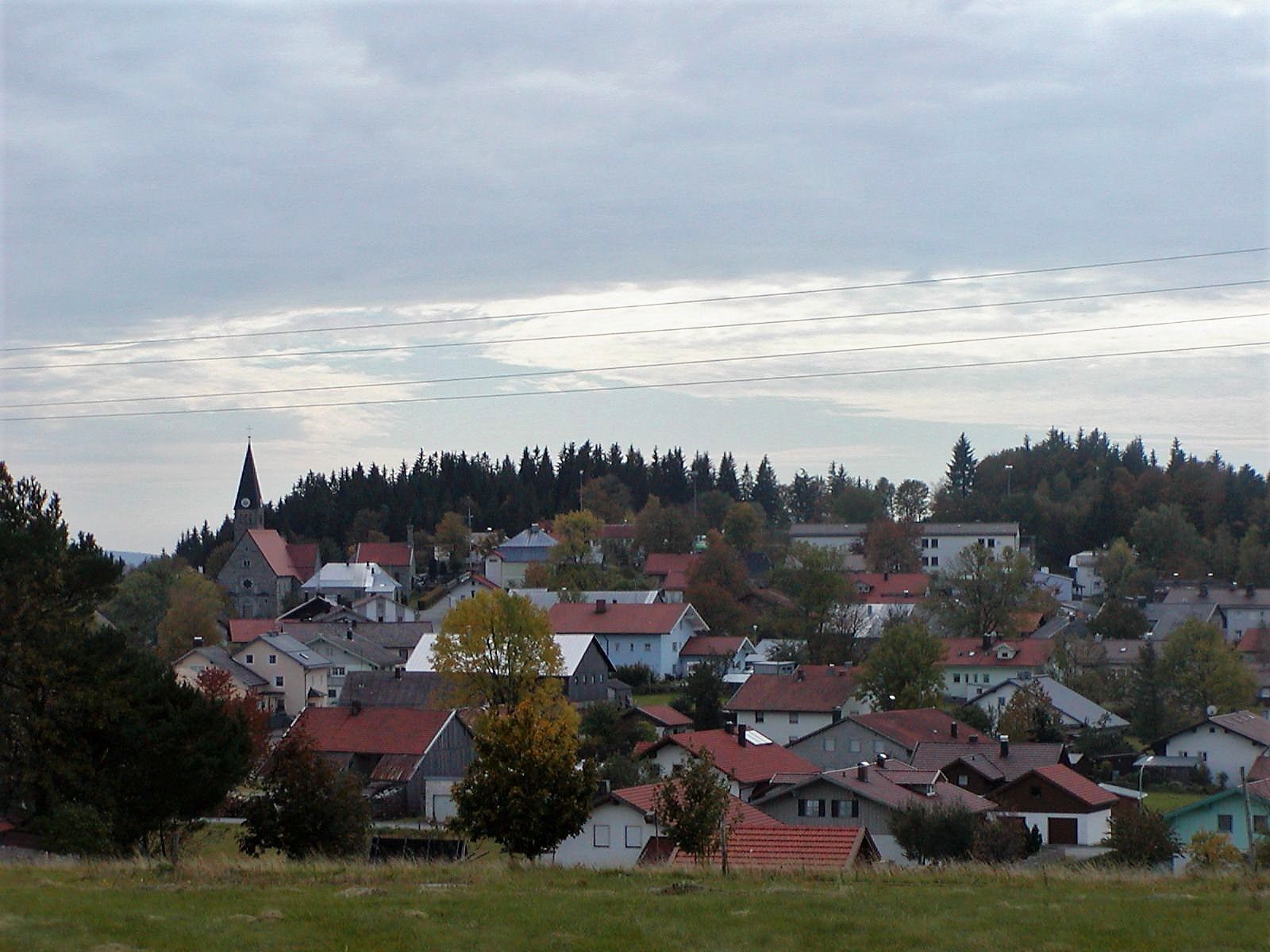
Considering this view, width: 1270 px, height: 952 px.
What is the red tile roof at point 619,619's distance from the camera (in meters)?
78.2

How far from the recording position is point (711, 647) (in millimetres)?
78625

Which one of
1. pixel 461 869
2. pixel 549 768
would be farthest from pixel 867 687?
pixel 461 869

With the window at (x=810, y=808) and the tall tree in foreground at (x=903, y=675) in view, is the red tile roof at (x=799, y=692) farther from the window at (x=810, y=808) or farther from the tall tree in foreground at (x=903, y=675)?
the window at (x=810, y=808)

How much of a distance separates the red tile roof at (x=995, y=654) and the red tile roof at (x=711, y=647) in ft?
39.9

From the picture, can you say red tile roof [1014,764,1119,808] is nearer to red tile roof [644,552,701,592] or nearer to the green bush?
the green bush

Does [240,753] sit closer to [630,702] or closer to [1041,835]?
[1041,835]

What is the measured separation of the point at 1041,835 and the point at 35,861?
29.7 m

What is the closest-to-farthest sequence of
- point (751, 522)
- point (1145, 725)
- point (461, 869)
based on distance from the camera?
point (461, 869) < point (1145, 725) < point (751, 522)

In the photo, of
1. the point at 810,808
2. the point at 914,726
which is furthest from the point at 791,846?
the point at 914,726

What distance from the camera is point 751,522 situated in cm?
11694

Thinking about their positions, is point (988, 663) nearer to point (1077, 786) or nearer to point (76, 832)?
point (1077, 786)

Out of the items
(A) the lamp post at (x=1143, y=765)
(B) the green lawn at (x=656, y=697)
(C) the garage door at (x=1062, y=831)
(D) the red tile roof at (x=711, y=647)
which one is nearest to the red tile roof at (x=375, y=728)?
(C) the garage door at (x=1062, y=831)

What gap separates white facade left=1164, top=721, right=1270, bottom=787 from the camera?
166 ft

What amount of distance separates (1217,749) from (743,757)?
68.0 ft
